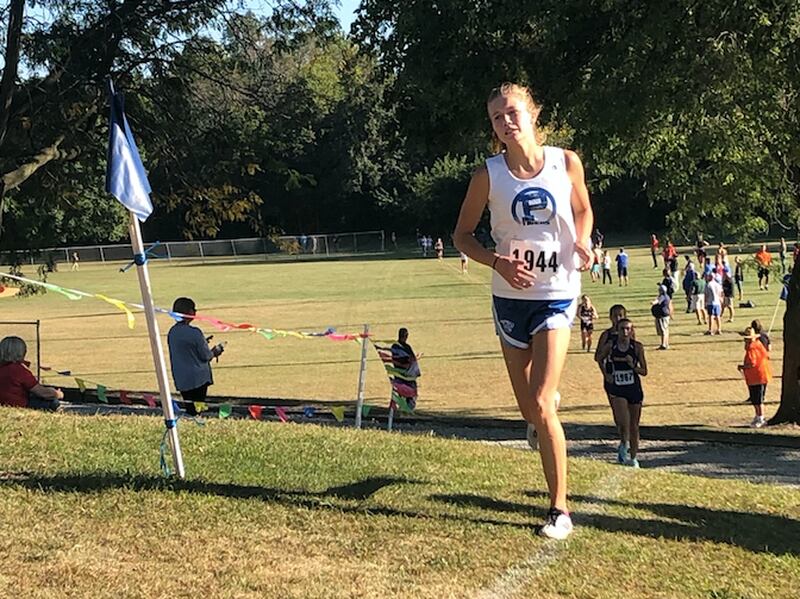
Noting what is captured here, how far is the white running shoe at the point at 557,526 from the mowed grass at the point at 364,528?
6cm

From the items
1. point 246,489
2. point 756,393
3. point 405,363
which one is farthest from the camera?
point 756,393

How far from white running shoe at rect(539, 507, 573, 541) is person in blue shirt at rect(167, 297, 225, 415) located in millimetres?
8474

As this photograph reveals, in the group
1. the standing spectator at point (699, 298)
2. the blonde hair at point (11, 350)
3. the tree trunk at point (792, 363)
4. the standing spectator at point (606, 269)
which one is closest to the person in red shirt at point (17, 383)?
the blonde hair at point (11, 350)

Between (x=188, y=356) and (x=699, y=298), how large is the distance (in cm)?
2098

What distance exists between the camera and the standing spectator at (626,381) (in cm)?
1113

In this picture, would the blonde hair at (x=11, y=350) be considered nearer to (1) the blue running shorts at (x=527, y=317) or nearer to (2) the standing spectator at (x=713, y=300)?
(1) the blue running shorts at (x=527, y=317)

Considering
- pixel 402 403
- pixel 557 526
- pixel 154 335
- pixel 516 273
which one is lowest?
pixel 402 403

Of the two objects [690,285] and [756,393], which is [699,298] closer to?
[690,285]

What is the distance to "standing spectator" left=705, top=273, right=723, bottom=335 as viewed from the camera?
26.8 m

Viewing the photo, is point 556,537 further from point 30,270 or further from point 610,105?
point 30,270

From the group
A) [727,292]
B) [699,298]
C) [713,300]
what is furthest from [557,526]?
[727,292]

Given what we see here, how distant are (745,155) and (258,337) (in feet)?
59.2

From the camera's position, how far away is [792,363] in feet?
53.2

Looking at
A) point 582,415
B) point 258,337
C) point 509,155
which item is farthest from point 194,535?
point 258,337
